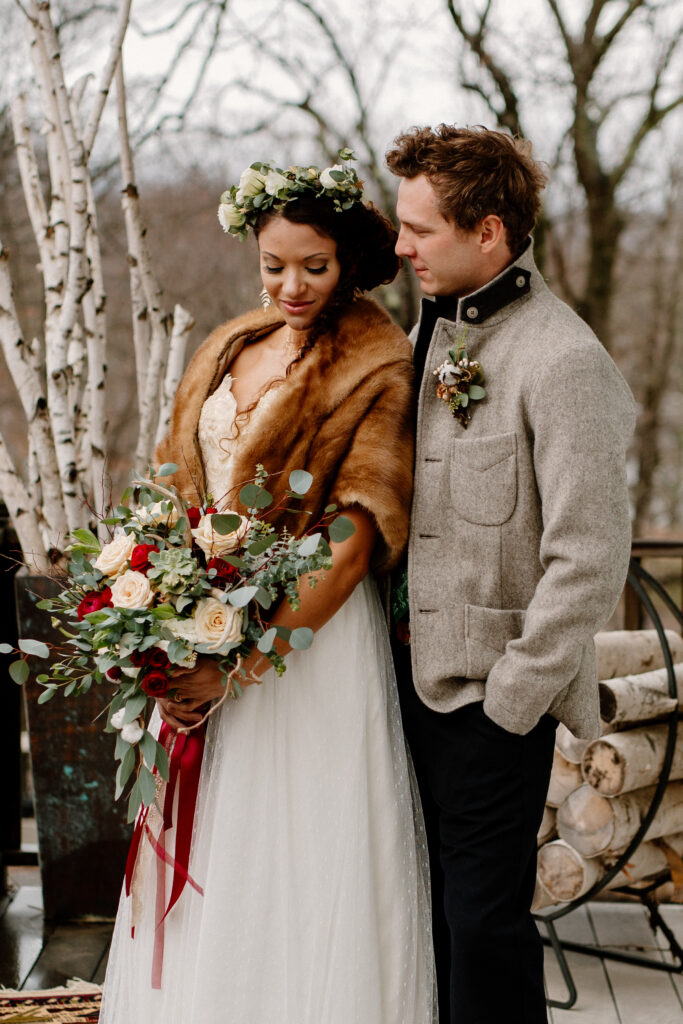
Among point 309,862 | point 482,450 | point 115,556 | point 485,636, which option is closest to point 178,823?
point 309,862

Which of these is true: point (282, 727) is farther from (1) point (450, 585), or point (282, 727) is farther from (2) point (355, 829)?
(1) point (450, 585)

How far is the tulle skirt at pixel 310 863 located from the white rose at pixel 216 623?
0.27 metres

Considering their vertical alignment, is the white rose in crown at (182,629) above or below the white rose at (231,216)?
below

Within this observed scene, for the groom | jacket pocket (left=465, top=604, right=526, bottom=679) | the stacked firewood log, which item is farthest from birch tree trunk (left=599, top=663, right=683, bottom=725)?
jacket pocket (left=465, top=604, right=526, bottom=679)

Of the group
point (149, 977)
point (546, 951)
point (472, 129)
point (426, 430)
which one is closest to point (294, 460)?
point (426, 430)

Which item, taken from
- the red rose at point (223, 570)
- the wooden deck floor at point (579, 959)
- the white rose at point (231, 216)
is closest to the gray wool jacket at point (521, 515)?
the red rose at point (223, 570)

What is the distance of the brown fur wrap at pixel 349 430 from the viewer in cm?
186

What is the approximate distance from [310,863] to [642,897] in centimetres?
127

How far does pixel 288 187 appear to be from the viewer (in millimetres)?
1884

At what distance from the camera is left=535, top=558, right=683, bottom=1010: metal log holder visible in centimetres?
253

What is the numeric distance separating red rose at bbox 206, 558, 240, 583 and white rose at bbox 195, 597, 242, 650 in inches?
2.0

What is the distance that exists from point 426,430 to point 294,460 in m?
0.26

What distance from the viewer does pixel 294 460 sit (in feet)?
6.32

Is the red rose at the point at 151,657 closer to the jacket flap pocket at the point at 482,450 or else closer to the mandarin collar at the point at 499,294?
the jacket flap pocket at the point at 482,450
